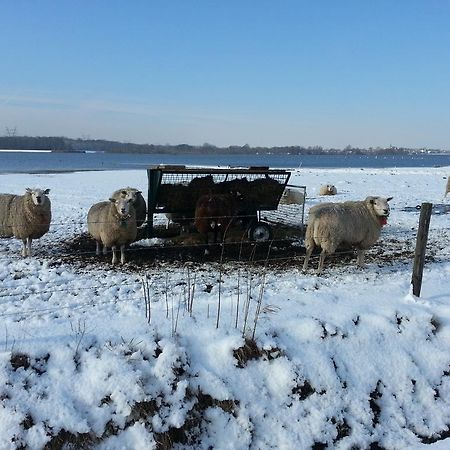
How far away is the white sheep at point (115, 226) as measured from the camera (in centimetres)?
897

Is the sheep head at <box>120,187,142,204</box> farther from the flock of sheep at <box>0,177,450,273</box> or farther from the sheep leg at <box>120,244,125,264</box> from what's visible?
the sheep leg at <box>120,244,125,264</box>

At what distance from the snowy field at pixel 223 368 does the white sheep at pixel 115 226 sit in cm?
197

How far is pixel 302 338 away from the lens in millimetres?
5660

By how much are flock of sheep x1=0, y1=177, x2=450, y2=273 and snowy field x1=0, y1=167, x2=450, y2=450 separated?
164 cm

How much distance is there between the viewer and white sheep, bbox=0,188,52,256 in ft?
30.8

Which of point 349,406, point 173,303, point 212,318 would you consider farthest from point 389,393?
point 173,303

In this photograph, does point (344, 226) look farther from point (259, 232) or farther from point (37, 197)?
point (37, 197)

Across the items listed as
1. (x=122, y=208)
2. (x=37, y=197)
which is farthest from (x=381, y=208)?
(x=37, y=197)

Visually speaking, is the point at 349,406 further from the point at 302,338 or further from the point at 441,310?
the point at 441,310

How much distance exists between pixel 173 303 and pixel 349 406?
251 cm

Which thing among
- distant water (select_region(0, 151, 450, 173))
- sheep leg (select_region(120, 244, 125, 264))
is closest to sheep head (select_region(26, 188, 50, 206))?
sheep leg (select_region(120, 244, 125, 264))

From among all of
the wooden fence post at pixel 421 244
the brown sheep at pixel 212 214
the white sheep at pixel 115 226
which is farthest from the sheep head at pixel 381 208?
the white sheep at pixel 115 226

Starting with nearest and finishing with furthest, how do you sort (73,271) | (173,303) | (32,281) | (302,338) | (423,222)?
(302,338), (173,303), (423,222), (32,281), (73,271)

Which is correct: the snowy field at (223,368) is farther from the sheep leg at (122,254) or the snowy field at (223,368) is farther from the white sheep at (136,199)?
the white sheep at (136,199)
